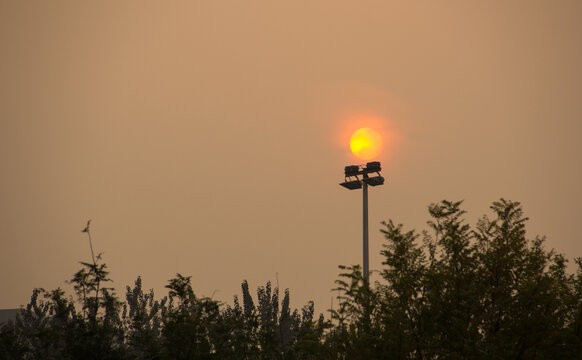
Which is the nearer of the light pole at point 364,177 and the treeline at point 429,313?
the treeline at point 429,313

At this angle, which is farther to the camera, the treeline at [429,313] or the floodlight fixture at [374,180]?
the floodlight fixture at [374,180]

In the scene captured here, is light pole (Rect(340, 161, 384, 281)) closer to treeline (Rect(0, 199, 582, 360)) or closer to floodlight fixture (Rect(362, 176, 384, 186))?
floodlight fixture (Rect(362, 176, 384, 186))

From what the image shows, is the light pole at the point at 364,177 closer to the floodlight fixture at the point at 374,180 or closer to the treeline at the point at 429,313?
the floodlight fixture at the point at 374,180

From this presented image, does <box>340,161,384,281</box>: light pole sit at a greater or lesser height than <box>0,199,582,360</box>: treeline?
greater

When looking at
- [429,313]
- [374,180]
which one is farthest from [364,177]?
[429,313]

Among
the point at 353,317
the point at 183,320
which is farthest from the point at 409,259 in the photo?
the point at 183,320

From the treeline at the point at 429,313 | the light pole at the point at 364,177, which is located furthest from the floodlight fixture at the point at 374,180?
the treeline at the point at 429,313

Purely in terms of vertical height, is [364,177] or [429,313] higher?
[364,177]

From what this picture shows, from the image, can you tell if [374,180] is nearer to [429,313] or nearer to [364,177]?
[364,177]

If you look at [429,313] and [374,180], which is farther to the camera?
[374,180]

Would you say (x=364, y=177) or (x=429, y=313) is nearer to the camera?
(x=429, y=313)

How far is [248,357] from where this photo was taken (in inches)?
817

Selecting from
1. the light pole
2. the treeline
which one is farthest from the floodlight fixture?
the treeline

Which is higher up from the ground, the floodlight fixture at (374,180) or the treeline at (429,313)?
the floodlight fixture at (374,180)
